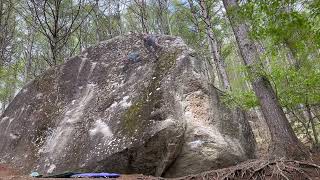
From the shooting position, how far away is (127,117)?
5.74m

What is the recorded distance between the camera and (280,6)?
4.58 meters

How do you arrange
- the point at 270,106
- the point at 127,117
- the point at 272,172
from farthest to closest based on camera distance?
the point at 127,117 < the point at 270,106 < the point at 272,172

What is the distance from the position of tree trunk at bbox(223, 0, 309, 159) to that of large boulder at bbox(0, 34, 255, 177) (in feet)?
2.50

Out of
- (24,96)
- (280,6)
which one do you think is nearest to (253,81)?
(280,6)

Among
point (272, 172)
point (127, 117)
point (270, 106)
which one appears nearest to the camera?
point (272, 172)

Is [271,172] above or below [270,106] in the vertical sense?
below

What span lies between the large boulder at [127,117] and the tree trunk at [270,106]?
0.76 m

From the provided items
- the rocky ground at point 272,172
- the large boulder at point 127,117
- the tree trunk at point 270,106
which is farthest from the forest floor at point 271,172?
the large boulder at point 127,117

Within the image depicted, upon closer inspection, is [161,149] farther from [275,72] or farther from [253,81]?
[275,72]

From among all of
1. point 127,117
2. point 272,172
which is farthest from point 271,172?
point 127,117

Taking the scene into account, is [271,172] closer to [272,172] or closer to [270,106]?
[272,172]

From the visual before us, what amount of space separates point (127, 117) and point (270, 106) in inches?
99.7

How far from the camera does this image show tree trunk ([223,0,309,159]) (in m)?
5.16

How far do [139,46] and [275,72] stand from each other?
9.82 ft
